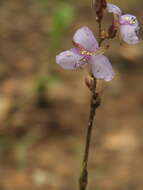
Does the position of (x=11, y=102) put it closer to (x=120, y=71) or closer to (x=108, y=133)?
(x=108, y=133)

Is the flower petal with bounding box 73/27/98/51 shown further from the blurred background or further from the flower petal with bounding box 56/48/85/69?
the blurred background

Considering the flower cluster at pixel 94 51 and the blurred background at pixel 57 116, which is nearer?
the flower cluster at pixel 94 51

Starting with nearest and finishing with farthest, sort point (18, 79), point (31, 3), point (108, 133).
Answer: point (108, 133) → point (18, 79) → point (31, 3)

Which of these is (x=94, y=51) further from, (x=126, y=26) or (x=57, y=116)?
(x=57, y=116)

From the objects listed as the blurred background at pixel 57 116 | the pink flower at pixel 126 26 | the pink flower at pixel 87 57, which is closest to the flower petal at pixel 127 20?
the pink flower at pixel 126 26

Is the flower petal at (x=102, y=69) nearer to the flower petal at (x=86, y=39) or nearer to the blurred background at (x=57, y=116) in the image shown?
the flower petal at (x=86, y=39)

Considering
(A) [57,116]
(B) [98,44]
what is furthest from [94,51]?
(A) [57,116]

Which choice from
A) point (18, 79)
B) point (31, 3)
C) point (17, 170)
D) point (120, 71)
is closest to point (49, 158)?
point (17, 170)
